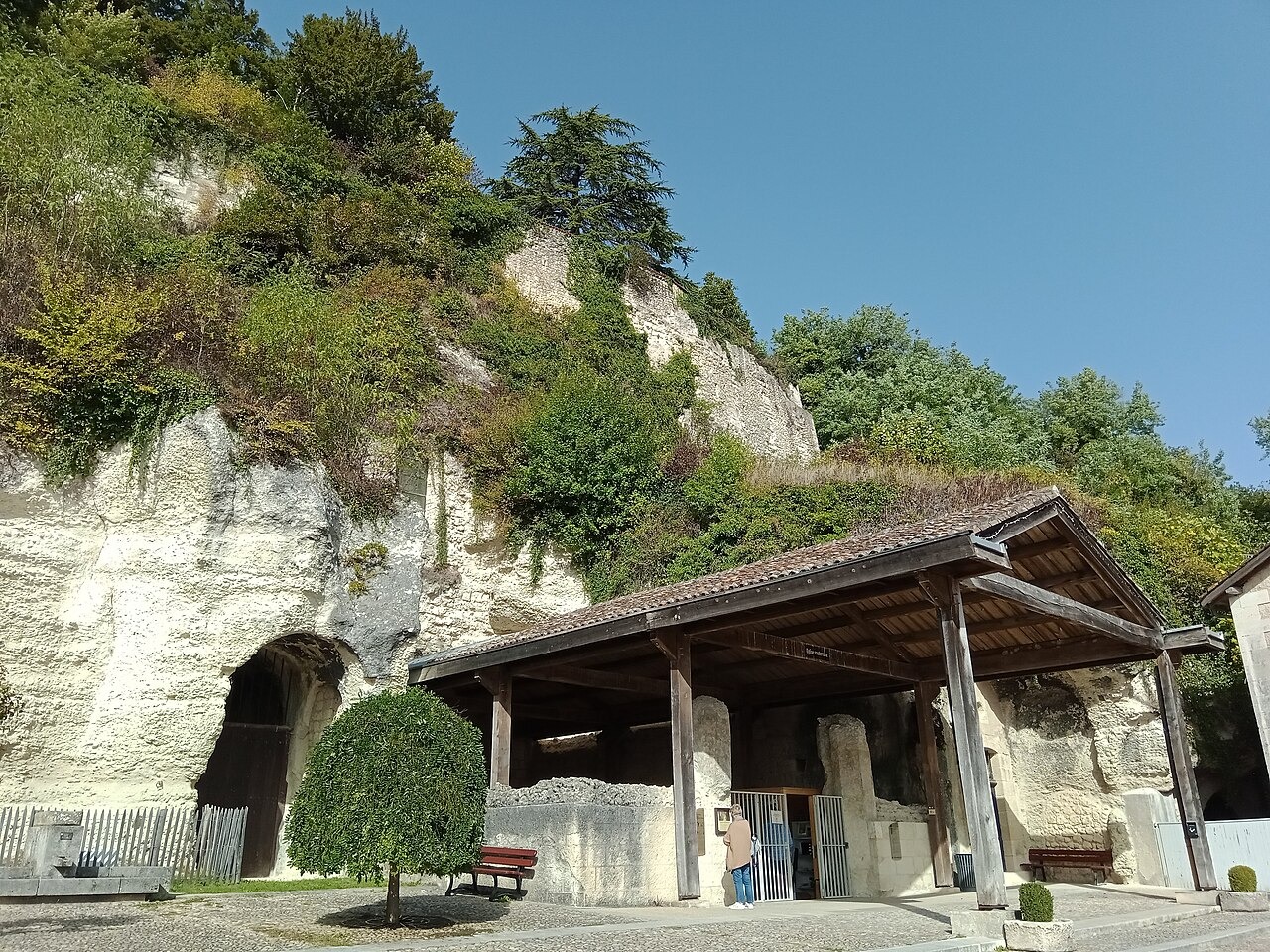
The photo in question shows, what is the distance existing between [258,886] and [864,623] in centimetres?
824

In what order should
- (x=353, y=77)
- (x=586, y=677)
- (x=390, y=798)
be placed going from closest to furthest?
(x=390, y=798)
(x=586, y=677)
(x=353, y=77)

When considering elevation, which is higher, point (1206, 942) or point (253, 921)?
point (253, 921)

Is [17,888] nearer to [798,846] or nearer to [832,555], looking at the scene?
[832,555]

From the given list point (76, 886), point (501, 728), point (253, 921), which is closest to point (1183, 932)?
point (501, 728)

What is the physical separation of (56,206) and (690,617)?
12.0 meters

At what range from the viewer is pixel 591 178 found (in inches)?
1001

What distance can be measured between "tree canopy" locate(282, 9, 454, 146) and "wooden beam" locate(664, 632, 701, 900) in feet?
55.7

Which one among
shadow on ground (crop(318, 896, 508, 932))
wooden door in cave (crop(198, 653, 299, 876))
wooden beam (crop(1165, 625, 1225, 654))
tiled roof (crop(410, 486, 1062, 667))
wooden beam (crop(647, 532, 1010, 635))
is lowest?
shadow on ground (crop(318, 896, 508, 932))

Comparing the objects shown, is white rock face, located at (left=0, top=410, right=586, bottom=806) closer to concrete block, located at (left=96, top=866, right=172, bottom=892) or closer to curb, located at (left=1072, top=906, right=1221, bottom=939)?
concrete block, located at (left=96, top=866, right=172, bottom=892)

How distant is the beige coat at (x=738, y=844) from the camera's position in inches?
366

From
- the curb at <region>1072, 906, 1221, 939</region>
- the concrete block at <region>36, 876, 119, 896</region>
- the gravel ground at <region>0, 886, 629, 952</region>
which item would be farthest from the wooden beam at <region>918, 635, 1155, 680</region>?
the concrete block at <region>36, 876, 119, 896</region>

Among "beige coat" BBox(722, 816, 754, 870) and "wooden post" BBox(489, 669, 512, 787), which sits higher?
"wooden post" BBox(489, 669, 512, 787)

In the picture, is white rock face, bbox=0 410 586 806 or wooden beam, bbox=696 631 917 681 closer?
wooden beam, bbox=696 631 917 681

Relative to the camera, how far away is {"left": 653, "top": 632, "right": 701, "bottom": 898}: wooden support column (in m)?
9.03
